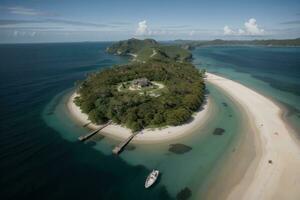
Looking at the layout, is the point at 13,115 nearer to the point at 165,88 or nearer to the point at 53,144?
the point at 53,144

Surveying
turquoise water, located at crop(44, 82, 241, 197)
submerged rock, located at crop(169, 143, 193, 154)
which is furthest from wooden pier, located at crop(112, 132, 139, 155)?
submerged rock, located at crop(169, 143, 193, 154)

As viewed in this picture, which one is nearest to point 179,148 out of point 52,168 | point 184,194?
point 184,194

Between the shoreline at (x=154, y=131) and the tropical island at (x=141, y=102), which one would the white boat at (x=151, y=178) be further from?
the tropical island at (x=141, y=102)

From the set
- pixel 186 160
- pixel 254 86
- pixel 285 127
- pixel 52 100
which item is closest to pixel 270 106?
pixel 285 127

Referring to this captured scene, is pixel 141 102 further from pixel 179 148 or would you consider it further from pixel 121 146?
pixel 179 148

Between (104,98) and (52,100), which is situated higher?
(104,98)

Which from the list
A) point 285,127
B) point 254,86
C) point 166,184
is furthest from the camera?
point 254,86

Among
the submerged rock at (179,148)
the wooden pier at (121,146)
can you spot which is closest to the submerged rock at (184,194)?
the submerged rock at (179,148)
